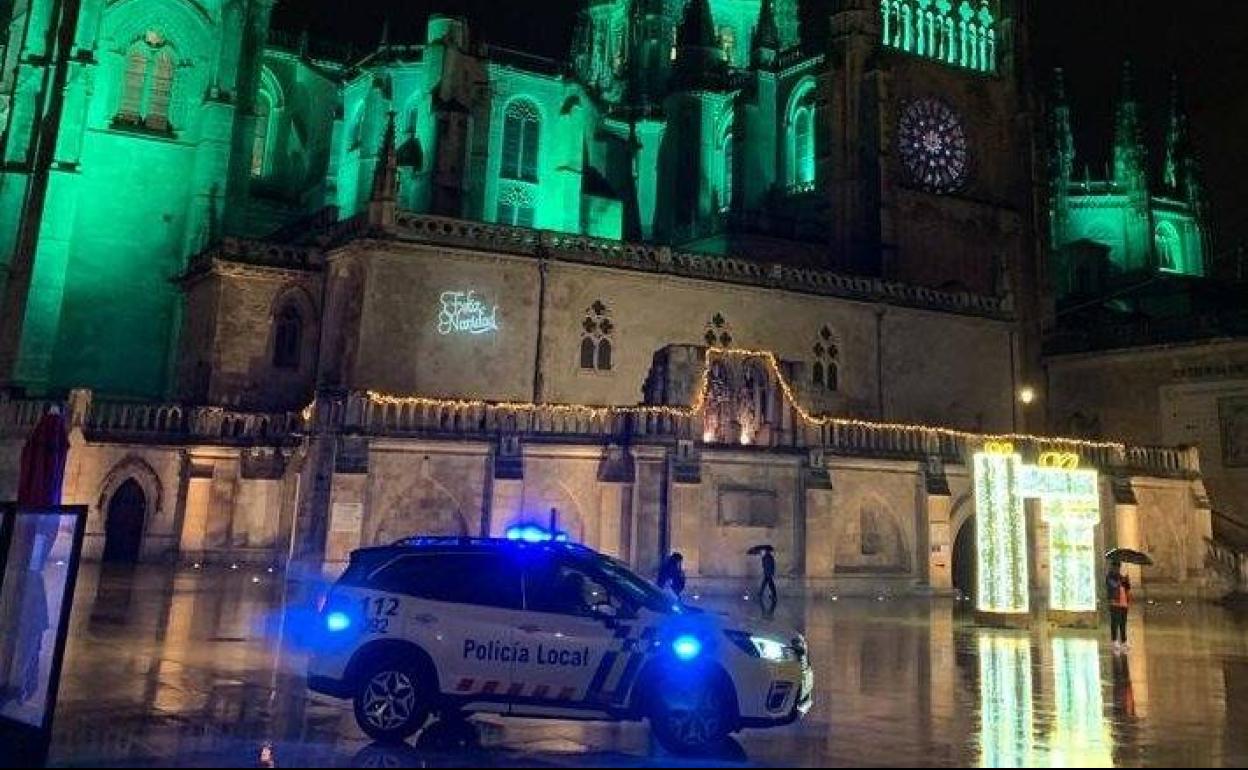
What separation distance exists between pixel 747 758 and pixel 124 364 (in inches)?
1537

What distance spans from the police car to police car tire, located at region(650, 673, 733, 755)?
1 centimetres

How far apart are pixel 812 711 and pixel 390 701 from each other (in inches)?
196

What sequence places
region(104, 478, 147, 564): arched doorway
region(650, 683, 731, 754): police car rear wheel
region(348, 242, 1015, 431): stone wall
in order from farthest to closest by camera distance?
region(104, 478, 147, 564): arched doorway
region(348, 242, 1015, 431): stone wall
region(650, 683, 731, 754): police car rear wheel

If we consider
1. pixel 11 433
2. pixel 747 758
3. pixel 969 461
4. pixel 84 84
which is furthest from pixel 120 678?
pixel 84 84

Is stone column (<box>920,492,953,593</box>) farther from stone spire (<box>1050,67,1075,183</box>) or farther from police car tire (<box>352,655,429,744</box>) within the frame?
stone spire (<box>1050,67,1075,183</box>)

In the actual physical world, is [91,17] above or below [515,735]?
above

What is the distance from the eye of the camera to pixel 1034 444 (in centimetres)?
3606

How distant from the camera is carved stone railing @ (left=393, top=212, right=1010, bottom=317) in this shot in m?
32.9

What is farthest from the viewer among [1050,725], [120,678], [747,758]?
[120,678]

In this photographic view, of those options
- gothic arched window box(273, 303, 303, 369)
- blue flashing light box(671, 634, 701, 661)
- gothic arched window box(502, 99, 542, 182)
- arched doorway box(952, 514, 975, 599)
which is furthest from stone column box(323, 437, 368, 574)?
gothic arched window box(502, 99, 542, 182)

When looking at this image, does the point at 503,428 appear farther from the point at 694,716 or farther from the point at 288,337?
the point at 694,716

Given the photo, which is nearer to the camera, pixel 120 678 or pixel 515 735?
pixel 515 735

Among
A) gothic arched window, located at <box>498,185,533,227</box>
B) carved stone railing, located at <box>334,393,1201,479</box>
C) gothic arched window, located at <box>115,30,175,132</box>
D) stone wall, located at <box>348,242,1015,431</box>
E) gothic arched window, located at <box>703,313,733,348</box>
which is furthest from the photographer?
gothic arched window, located at <box>498,185,533,227</box>

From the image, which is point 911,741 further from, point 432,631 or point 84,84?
point 84,84
